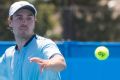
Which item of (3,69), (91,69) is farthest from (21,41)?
(91,69)

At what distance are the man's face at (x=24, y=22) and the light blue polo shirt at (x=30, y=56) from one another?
0.24 feet

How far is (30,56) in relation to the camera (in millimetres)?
3969

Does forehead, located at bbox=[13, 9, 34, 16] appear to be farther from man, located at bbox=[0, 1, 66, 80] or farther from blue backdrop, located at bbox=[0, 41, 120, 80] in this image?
blue backdrop, located at bbox=[0, 41, 120, 80]

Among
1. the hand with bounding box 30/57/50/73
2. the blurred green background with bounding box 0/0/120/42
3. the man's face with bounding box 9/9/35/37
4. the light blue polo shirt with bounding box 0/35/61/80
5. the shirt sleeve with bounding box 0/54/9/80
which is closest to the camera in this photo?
the hand with bounding box 30/57/50/73

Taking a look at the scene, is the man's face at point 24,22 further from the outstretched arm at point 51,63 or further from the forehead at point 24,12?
the outstretched arm at point 51,63

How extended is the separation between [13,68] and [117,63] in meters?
1.78

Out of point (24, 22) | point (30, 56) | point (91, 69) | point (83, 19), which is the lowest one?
point (83, 19)

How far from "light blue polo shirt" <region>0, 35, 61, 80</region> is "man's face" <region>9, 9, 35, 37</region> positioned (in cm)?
7

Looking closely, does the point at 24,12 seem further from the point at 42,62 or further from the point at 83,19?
the point at 83,19

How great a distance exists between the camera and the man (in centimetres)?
391

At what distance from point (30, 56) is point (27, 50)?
0.09 meters

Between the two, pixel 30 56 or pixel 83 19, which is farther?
pixel 83 19

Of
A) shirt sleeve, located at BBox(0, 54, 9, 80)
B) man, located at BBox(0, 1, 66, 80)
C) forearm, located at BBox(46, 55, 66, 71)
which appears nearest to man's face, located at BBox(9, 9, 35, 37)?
man, located at BBox(0, 1, 66, 80)

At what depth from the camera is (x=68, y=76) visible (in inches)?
228
